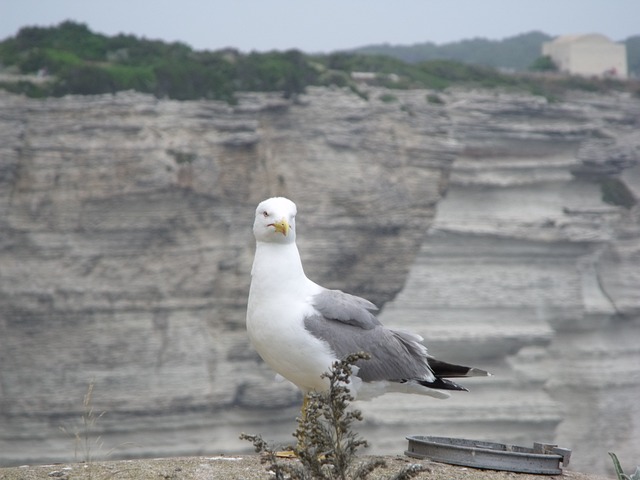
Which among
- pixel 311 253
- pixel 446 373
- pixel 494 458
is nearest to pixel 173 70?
pixel 311 253

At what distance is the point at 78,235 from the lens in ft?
55.6

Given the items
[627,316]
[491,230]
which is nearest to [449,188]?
[491,230]

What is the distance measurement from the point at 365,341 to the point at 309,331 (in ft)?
1.17

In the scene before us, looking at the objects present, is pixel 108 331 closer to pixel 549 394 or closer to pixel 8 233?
pixel 8 233

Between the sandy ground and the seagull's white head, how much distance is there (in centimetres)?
97

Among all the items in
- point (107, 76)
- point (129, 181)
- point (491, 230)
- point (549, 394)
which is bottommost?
point (549, 394)

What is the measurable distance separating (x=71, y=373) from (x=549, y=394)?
8727 mm

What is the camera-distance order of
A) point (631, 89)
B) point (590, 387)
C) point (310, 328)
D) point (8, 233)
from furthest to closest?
1. point (631, 89)
2. point (590, 387)
3. point (8, 233)
4. point (310, 328)

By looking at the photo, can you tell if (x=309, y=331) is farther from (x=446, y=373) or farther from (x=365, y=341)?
(x=446, y=373)

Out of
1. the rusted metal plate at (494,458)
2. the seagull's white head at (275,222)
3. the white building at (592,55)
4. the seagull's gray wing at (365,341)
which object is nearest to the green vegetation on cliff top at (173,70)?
the white building at (592,55)

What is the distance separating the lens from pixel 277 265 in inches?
171

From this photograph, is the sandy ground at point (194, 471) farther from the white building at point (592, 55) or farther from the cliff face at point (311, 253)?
the white building at point (592, 55)

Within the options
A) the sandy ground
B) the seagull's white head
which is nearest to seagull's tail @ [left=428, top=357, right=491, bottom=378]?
the sandy ground

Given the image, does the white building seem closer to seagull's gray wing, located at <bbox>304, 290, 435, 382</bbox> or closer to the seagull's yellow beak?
seagull's gray wing, located at <bbox>304, 290, 435, 382</bbox>
